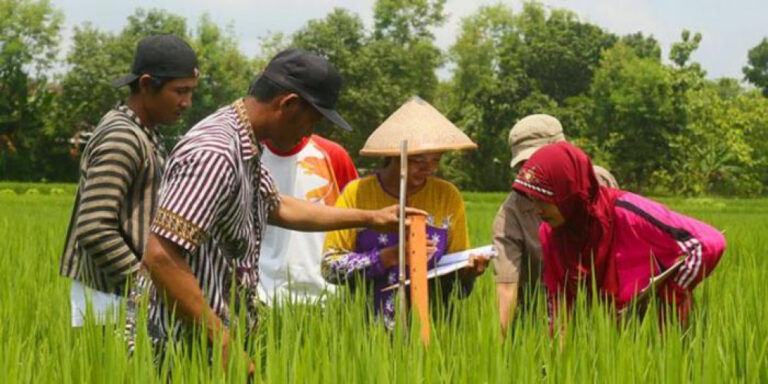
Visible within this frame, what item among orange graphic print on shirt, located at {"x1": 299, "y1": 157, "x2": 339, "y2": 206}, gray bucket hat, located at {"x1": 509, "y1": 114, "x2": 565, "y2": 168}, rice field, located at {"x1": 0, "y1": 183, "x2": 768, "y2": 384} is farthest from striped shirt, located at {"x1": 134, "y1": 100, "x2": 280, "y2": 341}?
orange graphic print on shirt, located at {"x1": 299, "y1": 157, "x2": 339, "y2": 206}

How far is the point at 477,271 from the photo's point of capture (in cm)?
295

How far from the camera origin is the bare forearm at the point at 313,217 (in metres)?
2.79

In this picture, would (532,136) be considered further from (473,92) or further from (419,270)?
(473,92)

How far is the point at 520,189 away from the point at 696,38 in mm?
34541

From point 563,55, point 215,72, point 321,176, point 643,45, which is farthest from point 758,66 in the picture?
point 321,176

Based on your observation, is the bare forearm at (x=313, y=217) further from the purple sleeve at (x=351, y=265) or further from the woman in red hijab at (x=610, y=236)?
the woman in red hijab at (x=610, y=236)

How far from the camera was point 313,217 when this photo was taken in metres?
2.81

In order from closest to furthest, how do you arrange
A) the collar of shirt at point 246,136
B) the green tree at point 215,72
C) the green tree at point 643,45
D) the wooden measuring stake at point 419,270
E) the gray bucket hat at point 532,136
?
the collar of shirt at point 246,136, the wooden measuring stake at point 419,270, the gray bucket hat at point 532,136, the green tree at point 215,72, the green tree at point 643,45

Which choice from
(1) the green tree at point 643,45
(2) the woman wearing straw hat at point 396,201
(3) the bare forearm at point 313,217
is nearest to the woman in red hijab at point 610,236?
(2) the woman wearing straw hat at point 396,201

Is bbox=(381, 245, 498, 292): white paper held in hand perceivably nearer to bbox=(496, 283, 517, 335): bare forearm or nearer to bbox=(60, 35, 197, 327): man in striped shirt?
bbox=(496, 283, 517, 335): bare forearm

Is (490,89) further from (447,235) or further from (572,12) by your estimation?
(447,235)

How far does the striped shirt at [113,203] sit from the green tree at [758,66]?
9195 centimetres

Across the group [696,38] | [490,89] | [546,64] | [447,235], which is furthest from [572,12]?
[447,235]

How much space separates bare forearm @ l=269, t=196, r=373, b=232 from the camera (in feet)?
9.16
